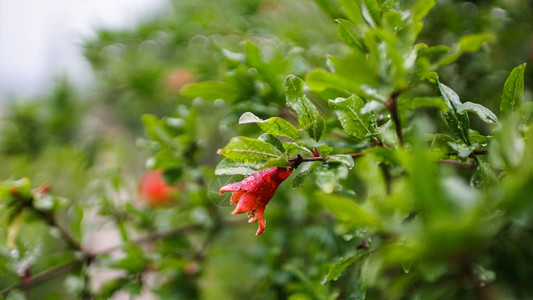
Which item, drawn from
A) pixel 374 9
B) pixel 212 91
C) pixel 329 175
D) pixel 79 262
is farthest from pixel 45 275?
pixel 374 9

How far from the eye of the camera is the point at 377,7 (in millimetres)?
374

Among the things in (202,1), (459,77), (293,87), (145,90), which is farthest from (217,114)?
(293,87)

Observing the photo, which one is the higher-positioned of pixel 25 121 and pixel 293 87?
pixel 293 87

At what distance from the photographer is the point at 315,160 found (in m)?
0.35

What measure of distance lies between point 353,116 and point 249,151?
11 cm

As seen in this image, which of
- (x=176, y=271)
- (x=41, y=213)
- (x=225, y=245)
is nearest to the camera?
(x=41, y=213)

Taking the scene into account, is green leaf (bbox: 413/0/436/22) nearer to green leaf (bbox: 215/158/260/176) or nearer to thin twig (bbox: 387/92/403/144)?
thin twig (bbox: 387/92/403/144)

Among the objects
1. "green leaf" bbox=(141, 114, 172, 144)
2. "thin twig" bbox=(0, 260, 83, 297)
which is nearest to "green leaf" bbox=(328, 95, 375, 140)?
"green leaf" bbox=(141, 114, 172, 144)

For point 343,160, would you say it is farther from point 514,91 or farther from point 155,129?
point 155,129

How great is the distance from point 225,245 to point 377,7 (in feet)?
2.52

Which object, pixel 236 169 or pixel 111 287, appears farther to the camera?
pixel 111 287

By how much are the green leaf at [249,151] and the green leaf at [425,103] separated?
14cm

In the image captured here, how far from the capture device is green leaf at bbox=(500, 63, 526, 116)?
1.13 ft

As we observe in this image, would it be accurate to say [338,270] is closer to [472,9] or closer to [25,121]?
[472,9]
